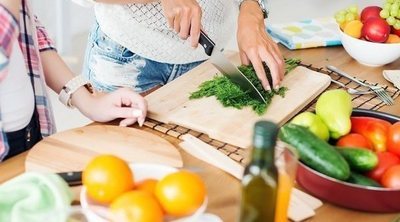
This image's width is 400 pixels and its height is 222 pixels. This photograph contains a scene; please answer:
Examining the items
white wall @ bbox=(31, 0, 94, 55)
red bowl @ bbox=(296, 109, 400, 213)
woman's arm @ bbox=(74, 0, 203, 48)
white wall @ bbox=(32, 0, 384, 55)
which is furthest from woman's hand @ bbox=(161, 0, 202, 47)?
white wall @ bbox=(31, 0, 94, 55)

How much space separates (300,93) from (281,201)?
0.62 meters

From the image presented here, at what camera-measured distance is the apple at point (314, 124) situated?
1.11 meters

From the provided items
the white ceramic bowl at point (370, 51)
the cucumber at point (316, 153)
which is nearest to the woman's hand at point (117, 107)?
the cucumber at point (316, 153)

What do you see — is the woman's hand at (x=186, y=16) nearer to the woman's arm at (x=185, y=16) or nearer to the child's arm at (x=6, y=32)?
the woman's arm at (x=185, y=16)

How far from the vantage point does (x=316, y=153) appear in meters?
1.02

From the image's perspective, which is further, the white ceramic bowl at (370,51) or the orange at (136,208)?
the white ceramic bowl at (370,51)

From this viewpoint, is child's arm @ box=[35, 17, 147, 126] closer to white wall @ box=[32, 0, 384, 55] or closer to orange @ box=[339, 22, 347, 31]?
orange @ box=[339, 22, 347, 31]

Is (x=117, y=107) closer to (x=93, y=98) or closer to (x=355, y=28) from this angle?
(x=93, y=98)

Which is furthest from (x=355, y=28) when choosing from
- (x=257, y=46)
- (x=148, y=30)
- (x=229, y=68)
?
(x=148, y=30)

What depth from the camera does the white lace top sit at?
5.22 ft

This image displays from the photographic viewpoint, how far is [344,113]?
116cm

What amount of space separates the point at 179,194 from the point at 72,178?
262mm

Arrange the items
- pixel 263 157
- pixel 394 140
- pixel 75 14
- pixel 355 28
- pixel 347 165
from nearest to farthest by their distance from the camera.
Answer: pixel 263 157
pixel 347 165
pixel 394 140
pixel 355 28
pixel 75 14

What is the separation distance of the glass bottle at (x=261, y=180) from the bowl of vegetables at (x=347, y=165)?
9.4 inches
